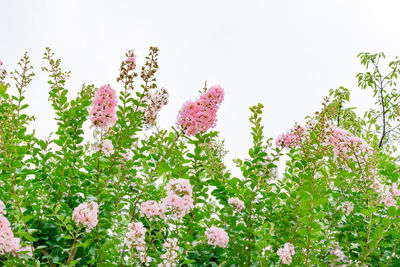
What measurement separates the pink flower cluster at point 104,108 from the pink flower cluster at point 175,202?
2.60 feet

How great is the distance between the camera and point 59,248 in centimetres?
288

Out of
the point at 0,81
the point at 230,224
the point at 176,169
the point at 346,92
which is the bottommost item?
the point at 230,224

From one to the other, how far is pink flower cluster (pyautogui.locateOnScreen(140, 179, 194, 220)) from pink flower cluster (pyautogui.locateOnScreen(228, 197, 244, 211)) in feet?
1.62

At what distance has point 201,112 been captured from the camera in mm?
2926

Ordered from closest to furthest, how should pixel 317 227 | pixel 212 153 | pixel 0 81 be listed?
pixel 317 227 → pixel 212 153 → pixel 0 81

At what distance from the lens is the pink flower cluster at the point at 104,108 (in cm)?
308

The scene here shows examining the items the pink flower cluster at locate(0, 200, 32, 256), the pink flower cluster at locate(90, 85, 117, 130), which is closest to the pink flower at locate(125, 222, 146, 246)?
the pink flower cluster at locate(0, 200, 32, 256)

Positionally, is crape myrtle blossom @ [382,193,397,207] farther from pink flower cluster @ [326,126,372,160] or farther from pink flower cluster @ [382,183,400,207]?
pink flower cluster @ [326,126,372,160]

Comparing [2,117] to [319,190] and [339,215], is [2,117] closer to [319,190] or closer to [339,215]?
[319,190]

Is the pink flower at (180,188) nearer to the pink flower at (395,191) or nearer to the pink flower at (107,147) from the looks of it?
the pink flower at (107,147)

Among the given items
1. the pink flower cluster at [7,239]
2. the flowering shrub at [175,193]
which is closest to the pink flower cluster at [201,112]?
the flowering shrub at [175,193]

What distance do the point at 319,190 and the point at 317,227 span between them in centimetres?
28

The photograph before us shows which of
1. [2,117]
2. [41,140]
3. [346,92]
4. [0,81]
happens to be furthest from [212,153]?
[346,92]

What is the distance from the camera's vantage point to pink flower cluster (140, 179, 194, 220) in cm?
260
